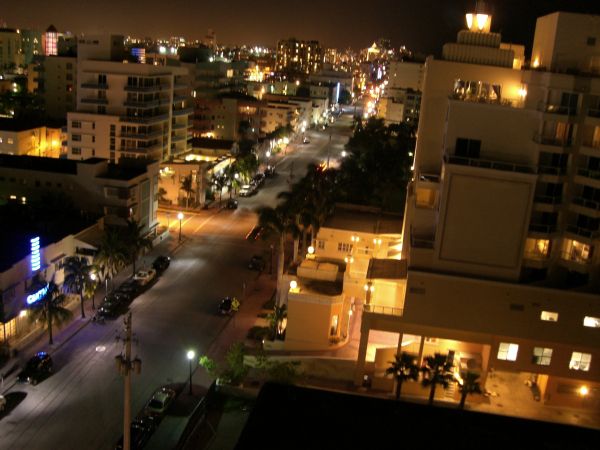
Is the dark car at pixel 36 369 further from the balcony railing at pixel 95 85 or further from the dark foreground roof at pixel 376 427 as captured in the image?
the balcony railing at pixel 95 85

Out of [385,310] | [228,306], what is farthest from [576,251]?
[228,306]

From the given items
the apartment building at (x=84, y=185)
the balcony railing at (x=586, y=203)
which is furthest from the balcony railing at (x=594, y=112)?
the apartment building at (x=84, y=185)

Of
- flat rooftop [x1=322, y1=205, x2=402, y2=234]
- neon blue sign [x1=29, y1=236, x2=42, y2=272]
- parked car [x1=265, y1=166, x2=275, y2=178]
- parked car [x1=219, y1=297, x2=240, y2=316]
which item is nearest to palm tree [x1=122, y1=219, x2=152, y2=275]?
neon blue sign [x1=29, y1=236, x2=42, y2=272]

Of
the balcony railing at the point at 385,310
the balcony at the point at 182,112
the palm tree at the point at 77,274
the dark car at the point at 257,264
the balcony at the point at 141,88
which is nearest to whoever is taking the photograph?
the balcony railing at the point at 385,310

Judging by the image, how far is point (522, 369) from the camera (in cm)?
3162

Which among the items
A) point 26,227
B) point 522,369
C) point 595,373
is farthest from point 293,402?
point 26,227

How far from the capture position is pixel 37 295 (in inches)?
1409

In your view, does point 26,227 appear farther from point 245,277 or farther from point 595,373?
point 595,373

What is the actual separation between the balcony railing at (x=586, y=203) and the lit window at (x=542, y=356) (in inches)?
271

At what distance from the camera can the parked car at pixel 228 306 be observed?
40.1 m

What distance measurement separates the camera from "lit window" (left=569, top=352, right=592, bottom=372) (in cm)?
3108

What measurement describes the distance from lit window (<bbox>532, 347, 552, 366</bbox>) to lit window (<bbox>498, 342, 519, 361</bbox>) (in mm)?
870

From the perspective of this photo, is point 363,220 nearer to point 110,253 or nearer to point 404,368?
point 110,253

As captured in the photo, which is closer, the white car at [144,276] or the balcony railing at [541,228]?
the balcony railing at [541,228]
